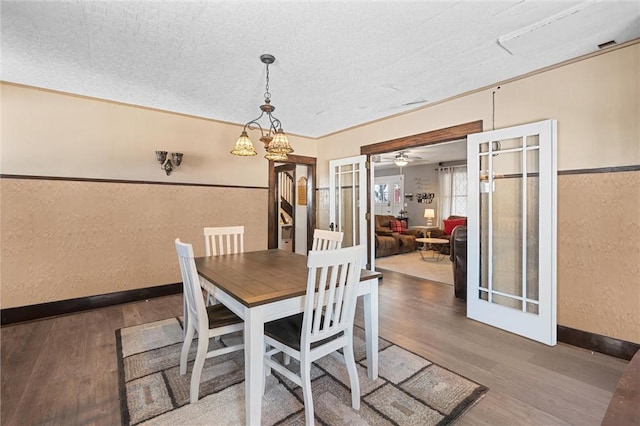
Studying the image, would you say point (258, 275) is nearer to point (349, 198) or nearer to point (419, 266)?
point (349, 198)

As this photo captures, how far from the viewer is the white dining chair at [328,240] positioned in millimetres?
2705

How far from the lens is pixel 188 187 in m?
4.09

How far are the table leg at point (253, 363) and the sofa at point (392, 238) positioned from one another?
532cm

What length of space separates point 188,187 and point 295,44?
2.70 m

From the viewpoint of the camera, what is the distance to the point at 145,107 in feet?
12.3

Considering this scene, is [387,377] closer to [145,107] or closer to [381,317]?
[381,317]

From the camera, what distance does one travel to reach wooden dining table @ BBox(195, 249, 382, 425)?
150 centimetres

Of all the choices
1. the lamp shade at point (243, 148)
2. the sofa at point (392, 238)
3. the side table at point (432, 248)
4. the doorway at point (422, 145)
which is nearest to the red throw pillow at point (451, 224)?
the side table at point (432, 248)

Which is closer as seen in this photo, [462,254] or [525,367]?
[525,367]

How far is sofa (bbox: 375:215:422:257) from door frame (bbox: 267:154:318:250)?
6.36 feet

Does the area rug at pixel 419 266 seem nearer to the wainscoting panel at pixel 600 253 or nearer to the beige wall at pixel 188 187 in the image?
the wainscoting panel at pixel 600 253

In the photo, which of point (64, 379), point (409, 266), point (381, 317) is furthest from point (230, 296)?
point (409, 266)

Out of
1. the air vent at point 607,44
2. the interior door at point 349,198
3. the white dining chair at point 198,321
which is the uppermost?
the air vent at point 607,44

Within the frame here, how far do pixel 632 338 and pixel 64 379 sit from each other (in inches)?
171
